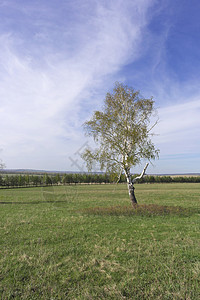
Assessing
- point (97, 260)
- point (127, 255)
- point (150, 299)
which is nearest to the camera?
point (150, 299)

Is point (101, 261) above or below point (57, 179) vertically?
above

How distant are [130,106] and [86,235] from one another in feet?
43.5

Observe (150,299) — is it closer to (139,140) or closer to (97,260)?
(97,260)

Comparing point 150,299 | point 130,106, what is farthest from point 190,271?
point 130,106

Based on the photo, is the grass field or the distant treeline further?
the distant treeline

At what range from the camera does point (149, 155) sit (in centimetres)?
1758

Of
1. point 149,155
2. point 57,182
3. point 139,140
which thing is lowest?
point 57,182

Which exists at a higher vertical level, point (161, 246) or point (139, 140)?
point (139, 140)

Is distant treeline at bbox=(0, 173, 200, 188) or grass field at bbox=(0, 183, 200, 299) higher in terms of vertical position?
grass field at bbox=(0, 183, 200, 299)

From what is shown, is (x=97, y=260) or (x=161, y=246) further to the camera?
(x=161, y=246)

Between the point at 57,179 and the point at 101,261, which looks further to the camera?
the point at 57,179

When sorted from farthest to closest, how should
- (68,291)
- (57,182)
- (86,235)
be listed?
(57,182), (86,235), (68,291)

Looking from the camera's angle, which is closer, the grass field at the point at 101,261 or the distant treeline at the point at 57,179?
the grass field at the point at 101,261

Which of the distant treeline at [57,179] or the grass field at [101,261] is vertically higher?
the grass field at [101,261]
